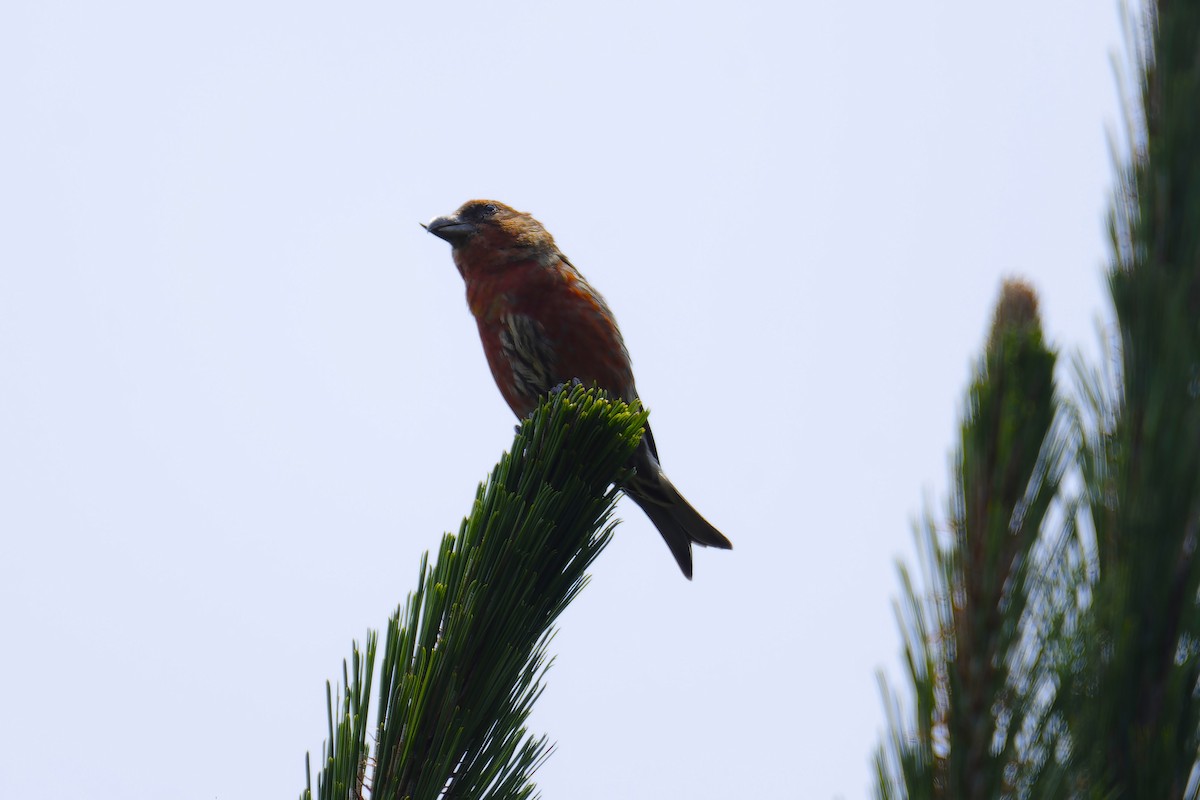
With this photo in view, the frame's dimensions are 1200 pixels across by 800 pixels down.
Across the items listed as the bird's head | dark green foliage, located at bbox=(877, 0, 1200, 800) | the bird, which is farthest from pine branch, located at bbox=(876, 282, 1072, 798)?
the bird's head

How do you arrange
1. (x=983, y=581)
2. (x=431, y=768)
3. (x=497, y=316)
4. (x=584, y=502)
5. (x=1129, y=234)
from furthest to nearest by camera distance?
(x=497, y=316), (x=584, y=502), (x=431, y=768), (x=1129, y=234), (x=983, y=581)

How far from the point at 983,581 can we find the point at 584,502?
3.23 feet

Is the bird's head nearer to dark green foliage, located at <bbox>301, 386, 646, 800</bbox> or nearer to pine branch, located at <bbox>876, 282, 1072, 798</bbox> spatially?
dark green foliage, located at <bbox>301, 386, 646, 800</bbox>

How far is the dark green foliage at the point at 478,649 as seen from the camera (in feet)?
4.81

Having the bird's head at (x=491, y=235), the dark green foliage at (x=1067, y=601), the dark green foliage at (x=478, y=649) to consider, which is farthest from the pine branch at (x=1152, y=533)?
the bird's head at (x=491, y=235)

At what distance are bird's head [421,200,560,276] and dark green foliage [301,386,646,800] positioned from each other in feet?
10.0

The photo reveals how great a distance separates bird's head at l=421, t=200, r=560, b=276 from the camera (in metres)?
4.88

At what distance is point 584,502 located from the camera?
1.90 m

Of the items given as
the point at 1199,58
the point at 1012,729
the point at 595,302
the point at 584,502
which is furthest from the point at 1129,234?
the point at 595,302

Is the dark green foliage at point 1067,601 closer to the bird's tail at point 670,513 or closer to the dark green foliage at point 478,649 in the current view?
the dark green foliage at point 478,649

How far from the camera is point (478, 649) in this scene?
1.59 metres

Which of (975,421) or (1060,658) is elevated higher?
(975,421)

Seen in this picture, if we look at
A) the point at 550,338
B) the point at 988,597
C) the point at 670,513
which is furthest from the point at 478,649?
the point at 670,513

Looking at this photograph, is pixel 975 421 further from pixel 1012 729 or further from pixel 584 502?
pixel 584 502
